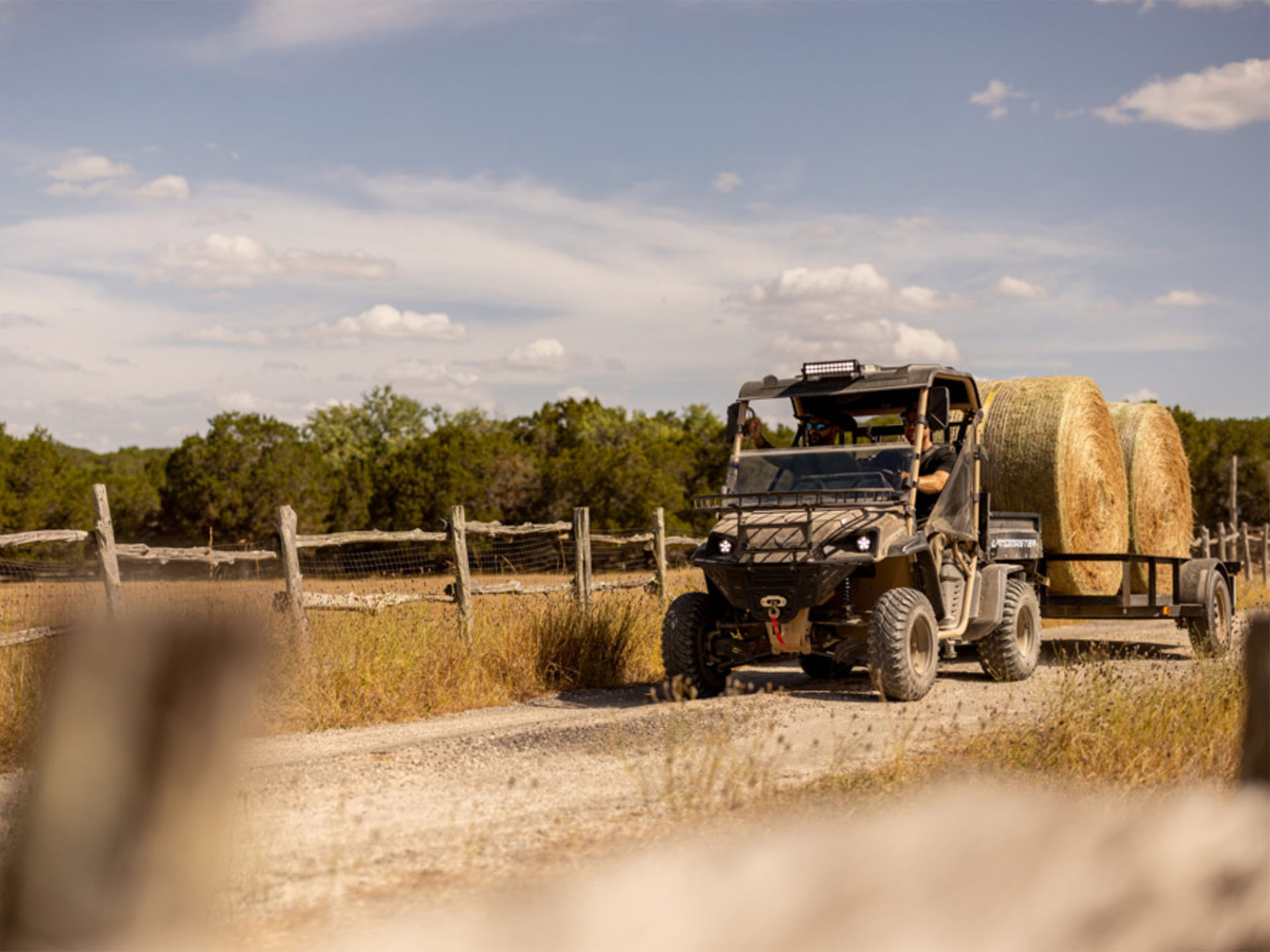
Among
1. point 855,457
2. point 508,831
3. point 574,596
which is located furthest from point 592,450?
point 508,831

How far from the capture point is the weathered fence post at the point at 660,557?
555 inches

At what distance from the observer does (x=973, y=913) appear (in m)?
4.00

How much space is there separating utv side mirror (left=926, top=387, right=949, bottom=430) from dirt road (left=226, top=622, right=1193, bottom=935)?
7.19ft

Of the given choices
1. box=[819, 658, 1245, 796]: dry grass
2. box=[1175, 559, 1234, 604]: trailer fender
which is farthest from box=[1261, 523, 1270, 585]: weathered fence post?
box=[819, 658, 1245, 796]: dry grass

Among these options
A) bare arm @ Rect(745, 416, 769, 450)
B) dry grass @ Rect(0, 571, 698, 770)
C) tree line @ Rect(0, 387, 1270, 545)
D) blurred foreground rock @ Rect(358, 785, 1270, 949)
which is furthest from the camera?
tree line @ Rect(0, 387, 1270, 545)

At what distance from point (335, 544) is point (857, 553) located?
17.4ft

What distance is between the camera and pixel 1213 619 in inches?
509

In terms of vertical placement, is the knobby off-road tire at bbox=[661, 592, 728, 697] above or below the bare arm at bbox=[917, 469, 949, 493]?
below

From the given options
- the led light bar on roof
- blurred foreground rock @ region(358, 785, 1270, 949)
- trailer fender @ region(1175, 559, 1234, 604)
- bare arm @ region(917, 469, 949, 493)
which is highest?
the led light bar on roof

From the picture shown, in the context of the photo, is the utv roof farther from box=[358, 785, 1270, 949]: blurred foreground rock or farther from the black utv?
box=[358, 785, 1270, 949]: blurred foreground rock

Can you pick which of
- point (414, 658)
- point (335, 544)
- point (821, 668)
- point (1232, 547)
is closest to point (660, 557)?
point (821, 668)

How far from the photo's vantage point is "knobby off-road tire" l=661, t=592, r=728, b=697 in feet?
33.4

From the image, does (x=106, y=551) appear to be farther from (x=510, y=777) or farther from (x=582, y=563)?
(x=582, y=563)

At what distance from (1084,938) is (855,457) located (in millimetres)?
6627
